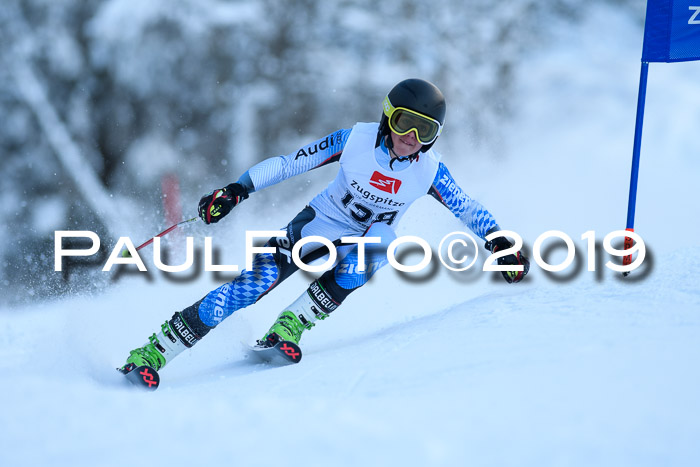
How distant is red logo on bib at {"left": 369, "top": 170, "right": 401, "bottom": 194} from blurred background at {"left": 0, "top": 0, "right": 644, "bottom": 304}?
329 inches

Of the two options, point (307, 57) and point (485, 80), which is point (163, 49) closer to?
point (307, 57)

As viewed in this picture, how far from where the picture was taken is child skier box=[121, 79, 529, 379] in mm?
2939

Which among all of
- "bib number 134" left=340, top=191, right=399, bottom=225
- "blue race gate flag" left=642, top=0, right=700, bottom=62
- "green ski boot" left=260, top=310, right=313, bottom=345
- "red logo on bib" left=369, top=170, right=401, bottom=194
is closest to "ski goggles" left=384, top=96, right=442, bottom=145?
"red logo on bib" left=369, top=170, right=401, bottom=194

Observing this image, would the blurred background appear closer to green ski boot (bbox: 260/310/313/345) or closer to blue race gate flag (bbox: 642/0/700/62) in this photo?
blue race gate flag (bbox: 642/0/700/62)

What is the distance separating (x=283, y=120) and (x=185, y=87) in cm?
193

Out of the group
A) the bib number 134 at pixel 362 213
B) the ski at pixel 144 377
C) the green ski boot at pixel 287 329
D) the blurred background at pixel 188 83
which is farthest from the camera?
the blurred background at pixel 188 83

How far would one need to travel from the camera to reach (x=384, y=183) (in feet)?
10.2

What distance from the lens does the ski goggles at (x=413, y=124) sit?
9.49 feet

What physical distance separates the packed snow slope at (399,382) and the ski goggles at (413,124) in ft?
2.79

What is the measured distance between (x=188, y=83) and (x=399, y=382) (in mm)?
10644

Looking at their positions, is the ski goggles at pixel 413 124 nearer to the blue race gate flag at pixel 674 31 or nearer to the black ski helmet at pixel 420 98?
the black ski helmet at pixel 420 98

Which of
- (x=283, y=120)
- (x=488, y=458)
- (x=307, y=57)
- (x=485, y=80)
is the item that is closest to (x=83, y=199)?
(x=283, y=120)

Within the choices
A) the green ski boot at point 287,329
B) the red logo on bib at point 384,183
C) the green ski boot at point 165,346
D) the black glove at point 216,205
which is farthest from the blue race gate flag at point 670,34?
the green ski boot at point 165,346

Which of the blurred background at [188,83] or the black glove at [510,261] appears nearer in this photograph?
the black glove at [510,261]
